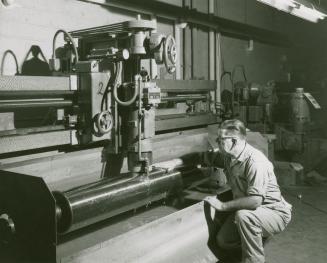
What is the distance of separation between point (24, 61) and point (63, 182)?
1.07m

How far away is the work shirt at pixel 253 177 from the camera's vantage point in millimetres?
2254

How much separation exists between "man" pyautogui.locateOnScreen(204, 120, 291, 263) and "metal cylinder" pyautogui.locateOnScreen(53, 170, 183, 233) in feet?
1.03

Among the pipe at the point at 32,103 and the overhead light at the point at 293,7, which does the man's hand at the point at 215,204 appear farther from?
the overhead light at the point at 293,7

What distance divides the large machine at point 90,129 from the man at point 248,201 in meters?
0.39

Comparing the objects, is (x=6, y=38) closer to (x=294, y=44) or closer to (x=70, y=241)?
(x=70, y=241)

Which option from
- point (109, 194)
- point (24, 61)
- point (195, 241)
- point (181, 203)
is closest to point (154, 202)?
point (181, 203)

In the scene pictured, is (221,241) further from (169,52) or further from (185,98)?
(185,98)

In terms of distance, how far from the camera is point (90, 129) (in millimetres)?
2287

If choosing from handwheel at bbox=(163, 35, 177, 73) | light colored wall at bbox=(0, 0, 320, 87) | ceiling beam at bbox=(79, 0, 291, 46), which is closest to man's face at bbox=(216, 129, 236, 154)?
handwheel at bbox=(163, 35, 177, 73)

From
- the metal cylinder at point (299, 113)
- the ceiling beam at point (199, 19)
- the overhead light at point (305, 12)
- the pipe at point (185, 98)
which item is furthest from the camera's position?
the metal cylinder at point (299, 113)

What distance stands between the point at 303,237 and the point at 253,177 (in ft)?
3.37

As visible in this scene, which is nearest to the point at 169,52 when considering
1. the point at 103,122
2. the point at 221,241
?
the point at 103,122

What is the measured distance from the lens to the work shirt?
2254 millimetres

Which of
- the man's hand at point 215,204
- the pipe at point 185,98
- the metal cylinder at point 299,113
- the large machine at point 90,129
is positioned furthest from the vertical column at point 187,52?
the man's hand at point 215,204
